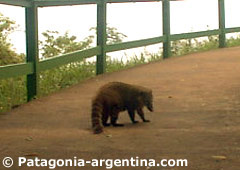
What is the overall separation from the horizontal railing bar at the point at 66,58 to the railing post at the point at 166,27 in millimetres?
2496

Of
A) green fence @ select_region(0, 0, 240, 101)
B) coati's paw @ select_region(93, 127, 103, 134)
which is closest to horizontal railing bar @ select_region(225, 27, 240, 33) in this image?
green fence @ select_region(0, 0, 240, 101)

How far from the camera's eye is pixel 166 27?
1190cm

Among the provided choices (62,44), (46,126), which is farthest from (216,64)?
(46,126)

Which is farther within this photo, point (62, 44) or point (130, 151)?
point (62, 44)

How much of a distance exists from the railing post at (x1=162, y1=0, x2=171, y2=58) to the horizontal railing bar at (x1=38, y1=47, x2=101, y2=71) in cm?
250

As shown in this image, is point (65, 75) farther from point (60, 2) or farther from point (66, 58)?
point (60, 2)

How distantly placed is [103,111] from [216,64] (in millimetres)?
4899

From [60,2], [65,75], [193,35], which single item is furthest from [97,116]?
[193,35]

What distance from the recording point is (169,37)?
12.0 m

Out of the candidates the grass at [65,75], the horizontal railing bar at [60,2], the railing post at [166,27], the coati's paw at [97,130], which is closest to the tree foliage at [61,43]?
the grass at [65,75]

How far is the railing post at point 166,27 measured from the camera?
1184 centimetres

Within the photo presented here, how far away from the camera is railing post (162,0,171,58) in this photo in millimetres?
11844

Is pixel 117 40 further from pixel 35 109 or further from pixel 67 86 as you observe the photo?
pixel 35 109

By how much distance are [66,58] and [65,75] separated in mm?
455
